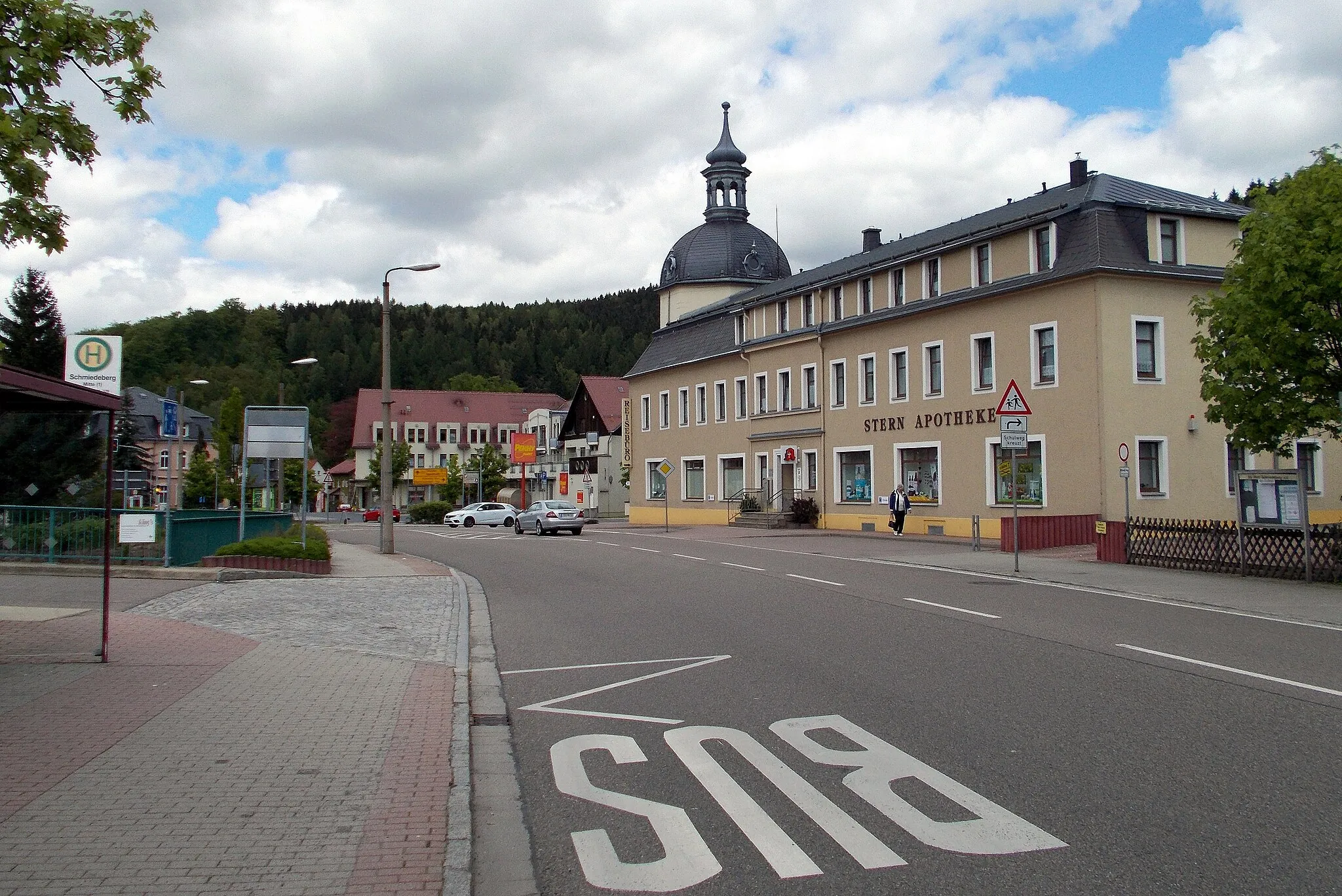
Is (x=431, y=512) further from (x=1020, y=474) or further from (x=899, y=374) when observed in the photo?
(x=1020, y=474)

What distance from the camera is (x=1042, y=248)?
106ft

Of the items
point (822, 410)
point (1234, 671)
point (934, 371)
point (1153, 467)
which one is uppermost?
point (934, 371)

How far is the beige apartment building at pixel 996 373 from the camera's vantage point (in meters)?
30.1

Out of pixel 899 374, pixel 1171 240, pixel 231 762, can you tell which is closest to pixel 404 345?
pixel 899 374

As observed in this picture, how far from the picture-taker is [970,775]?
6227 millimetres

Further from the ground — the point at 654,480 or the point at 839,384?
the point at 839,384

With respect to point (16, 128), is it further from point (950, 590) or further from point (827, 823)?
point (950, 590)

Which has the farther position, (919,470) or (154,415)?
(154,415)

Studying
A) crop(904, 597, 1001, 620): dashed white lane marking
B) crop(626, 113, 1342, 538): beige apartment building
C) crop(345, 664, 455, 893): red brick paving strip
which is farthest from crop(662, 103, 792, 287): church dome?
crop(345, 664, 455, 893): red brick paving strip

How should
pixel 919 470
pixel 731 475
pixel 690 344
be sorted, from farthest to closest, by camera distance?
pixel 690 344 → pixel 731 475 → pixel 919 470

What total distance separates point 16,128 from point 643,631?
831 cm

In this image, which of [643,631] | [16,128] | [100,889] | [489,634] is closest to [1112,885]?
[100,889]

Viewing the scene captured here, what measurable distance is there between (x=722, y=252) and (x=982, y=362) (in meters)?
28.5

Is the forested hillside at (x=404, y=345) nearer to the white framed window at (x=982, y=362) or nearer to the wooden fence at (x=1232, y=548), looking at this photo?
the white framed window at (x=982, y=362)
